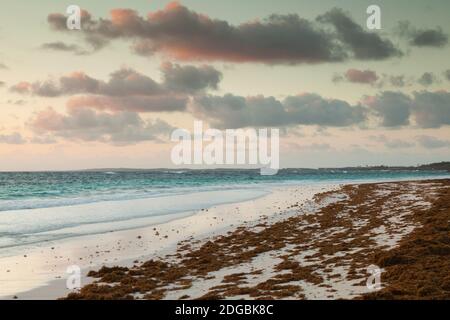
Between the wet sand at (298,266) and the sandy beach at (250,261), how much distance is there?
35 mm

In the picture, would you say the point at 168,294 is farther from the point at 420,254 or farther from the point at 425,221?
the point at 425,221

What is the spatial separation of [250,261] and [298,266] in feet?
8.48

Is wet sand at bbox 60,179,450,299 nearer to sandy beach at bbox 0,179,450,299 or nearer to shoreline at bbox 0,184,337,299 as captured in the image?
sandy beach at bbox 0,179,450,299

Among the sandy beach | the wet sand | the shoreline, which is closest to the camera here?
the wet sand

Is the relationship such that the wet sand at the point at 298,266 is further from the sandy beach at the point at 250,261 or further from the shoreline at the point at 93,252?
the shoreline at the point at 93,252

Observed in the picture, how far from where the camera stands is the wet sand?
41.8ft

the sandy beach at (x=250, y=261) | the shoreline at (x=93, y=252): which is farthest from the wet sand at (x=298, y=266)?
the shoreline at (x=93, y=252)

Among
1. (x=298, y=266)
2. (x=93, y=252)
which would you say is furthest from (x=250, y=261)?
(x=93, y=252)

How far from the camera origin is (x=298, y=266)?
16.2 m

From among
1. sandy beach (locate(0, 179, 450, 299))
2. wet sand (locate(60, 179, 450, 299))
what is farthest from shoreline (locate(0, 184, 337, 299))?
wet sand (locate(60, 179, 450, 299))

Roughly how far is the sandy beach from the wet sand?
35 mm

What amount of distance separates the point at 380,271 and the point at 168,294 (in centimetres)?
723

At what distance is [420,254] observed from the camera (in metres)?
16.2
